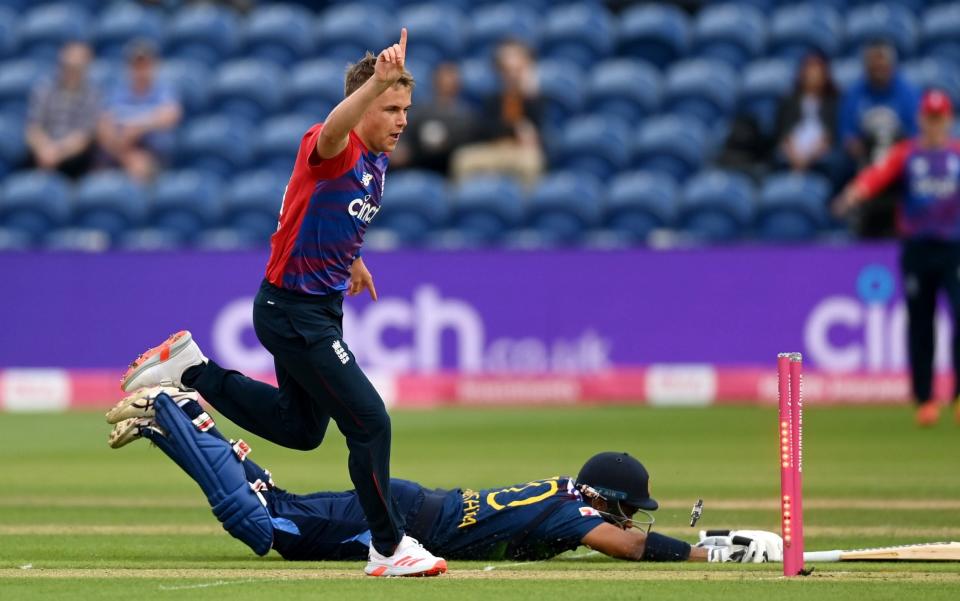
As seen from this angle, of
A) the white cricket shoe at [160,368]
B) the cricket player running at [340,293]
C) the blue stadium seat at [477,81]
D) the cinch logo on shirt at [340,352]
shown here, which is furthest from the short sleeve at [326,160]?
the blue stadium seat at [477,81]

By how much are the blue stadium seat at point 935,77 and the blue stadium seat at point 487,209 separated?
4.09m

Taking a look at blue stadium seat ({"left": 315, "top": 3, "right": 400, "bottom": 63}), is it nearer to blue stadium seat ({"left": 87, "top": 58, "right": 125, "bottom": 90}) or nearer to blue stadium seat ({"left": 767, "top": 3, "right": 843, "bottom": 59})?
blue stadium seat ({"left": 87, "top": 58, "right": 125, "bottom": 90})

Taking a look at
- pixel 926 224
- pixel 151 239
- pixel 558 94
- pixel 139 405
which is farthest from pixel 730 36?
pixel 139 405

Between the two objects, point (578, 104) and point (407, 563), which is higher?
point (578, 104)

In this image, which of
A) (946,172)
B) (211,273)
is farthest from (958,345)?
(211,273)

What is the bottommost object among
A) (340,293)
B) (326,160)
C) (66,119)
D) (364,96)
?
(340,293)

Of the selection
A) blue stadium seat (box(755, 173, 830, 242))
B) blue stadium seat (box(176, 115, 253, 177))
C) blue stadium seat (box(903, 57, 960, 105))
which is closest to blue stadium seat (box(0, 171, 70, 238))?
blue stadium seat (box(176, 115, 253, 177))

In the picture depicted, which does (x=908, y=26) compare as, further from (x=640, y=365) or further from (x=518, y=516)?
(x=518, y=516)

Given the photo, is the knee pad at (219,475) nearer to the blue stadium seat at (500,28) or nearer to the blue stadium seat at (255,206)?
the blue stadium seat at (255,206)

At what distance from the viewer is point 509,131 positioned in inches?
637

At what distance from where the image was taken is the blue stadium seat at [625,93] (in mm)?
17281

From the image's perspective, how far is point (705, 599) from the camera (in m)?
5.35

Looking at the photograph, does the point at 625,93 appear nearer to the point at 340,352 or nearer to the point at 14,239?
the point at 14,239

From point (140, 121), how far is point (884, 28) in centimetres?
774
